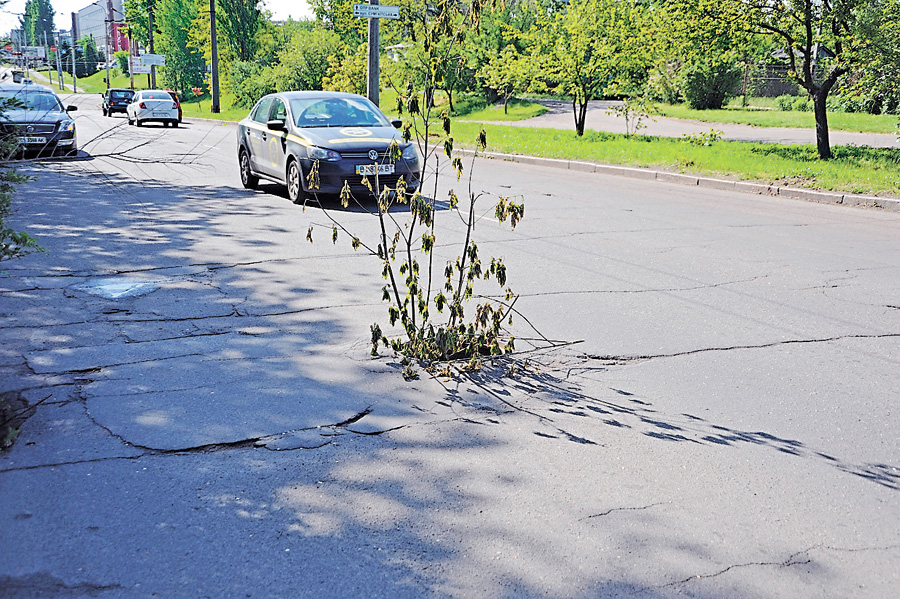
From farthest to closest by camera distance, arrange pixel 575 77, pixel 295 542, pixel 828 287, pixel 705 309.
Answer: pixel 575 77 < pixel 828 287 < pixel 705 309 < pixel 295 542

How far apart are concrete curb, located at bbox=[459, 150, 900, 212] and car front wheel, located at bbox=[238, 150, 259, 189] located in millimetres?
4241

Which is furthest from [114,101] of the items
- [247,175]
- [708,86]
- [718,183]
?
[718,183]

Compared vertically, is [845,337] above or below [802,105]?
below

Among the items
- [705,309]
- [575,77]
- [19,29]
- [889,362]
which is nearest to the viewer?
[19,29]

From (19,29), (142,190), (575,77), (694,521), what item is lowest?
(694,521)

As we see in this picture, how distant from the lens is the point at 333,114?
43.4 ft

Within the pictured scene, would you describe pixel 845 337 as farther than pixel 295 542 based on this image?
Yes

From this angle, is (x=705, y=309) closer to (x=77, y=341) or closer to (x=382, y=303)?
(x=382, y=303)

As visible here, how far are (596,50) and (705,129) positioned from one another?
6477 millimetres

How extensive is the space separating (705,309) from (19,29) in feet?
16.8

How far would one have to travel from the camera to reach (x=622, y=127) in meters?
28.7

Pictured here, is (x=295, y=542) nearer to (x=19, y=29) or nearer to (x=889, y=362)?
(x=19, y=29)

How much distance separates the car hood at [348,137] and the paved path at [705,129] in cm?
1078

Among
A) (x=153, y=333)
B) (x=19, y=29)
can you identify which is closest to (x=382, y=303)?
(x=153, y=333)
